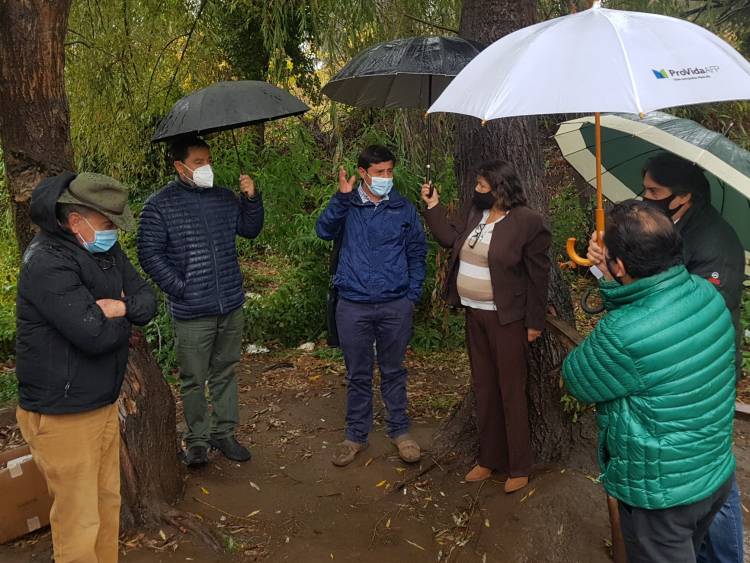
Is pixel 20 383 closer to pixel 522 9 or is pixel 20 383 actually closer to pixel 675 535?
pixel 675 535

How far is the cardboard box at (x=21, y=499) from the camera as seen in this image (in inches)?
125

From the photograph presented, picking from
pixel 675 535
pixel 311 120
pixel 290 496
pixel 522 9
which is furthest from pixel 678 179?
pixel 311 120

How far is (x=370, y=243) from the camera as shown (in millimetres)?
3879

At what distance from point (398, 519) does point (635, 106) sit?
7.96 feet

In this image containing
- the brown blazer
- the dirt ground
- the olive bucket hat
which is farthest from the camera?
the brown blazer

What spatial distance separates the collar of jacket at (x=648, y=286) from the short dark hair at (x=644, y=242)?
0.03 metres

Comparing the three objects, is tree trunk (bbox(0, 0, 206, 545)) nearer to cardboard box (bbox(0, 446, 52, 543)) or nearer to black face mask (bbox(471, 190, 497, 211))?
cardboard box (bbox(0, 446, 52, 543))

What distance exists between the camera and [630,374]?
6.94 feet

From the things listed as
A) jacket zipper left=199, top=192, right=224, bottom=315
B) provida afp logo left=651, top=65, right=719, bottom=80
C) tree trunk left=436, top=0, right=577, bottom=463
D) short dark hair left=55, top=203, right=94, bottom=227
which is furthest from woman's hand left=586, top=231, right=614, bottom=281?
jacket zipper left=199, top=192, right=224, bottom=315

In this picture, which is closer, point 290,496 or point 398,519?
point 398,519

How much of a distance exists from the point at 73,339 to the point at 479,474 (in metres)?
2.28

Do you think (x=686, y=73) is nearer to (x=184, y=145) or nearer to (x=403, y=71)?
(x=403, y=71)

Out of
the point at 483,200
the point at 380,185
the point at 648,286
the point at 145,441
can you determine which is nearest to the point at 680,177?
the point at 648,286

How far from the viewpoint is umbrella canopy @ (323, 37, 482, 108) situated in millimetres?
3381
